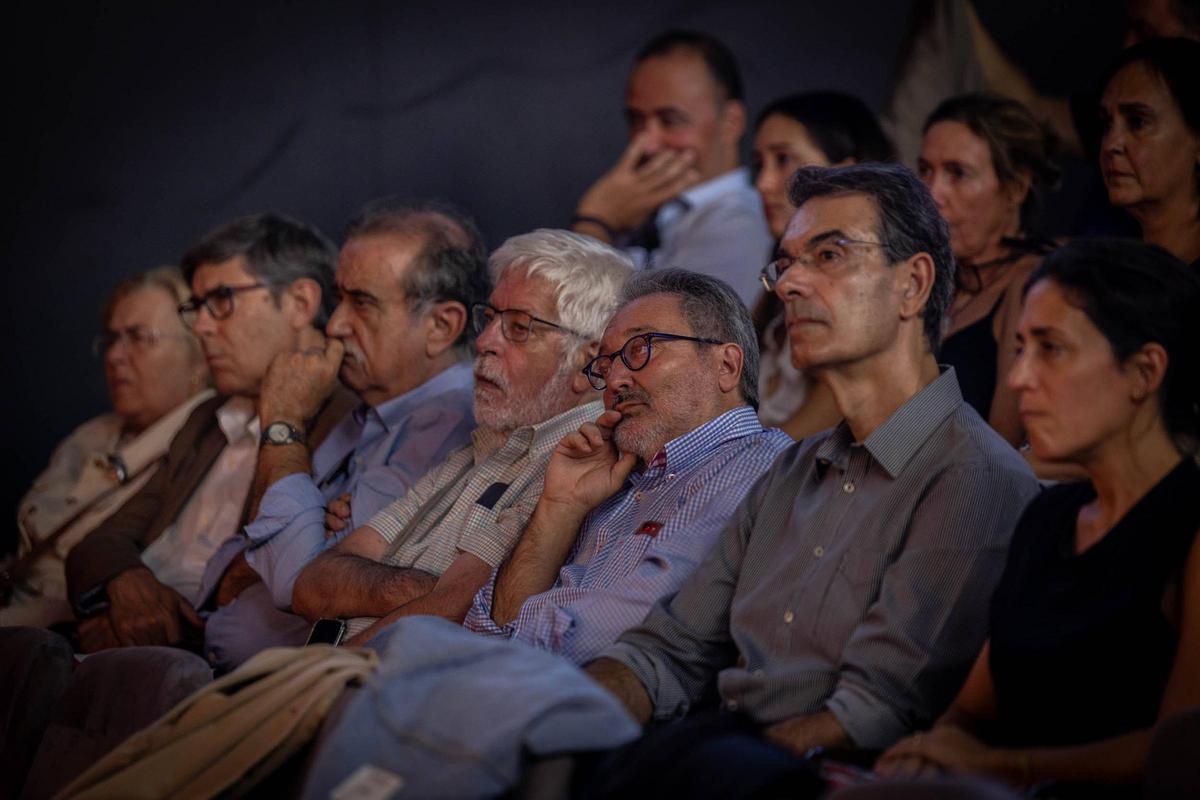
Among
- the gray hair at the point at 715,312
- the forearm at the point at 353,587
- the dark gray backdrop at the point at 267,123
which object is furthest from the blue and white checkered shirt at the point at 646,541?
the dark gray backdrop at the point at 267,123

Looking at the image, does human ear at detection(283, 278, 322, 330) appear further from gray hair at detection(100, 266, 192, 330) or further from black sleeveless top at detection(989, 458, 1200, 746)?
black sleeveless top at detection(989, 458, 1200, 746)

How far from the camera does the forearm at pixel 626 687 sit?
2258 mm

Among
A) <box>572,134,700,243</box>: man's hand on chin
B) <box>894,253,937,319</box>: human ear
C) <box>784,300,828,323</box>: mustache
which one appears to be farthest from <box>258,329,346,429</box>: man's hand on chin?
<box>894,253,937,319</box>: human ear

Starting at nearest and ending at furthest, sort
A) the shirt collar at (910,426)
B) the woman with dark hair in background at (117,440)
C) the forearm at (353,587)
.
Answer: the shirt collar at (910,426)
the forearm at (353,587)
the woman with dark hair in background at (117,440)

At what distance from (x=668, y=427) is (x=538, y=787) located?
1.09 metres

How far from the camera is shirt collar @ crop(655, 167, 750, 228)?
4.58 meters

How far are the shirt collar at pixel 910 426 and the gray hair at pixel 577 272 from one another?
108 cm

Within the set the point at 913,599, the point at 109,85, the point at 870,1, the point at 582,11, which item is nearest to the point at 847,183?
the point at 913,599

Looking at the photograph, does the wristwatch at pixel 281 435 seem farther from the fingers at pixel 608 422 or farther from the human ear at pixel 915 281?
the human ear at pixel 915 281

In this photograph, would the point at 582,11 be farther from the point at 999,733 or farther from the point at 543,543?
the point at 999,733

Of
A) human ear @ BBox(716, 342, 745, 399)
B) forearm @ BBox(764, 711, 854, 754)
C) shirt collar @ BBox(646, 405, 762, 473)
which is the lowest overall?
forearm @ BBox(764, 711, 854, 754)

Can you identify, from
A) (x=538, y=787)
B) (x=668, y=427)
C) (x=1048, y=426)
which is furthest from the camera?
(x=668, y=427)

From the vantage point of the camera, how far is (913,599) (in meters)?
2.04

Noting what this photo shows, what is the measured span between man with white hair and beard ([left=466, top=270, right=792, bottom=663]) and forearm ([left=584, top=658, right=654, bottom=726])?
0.27 metres
